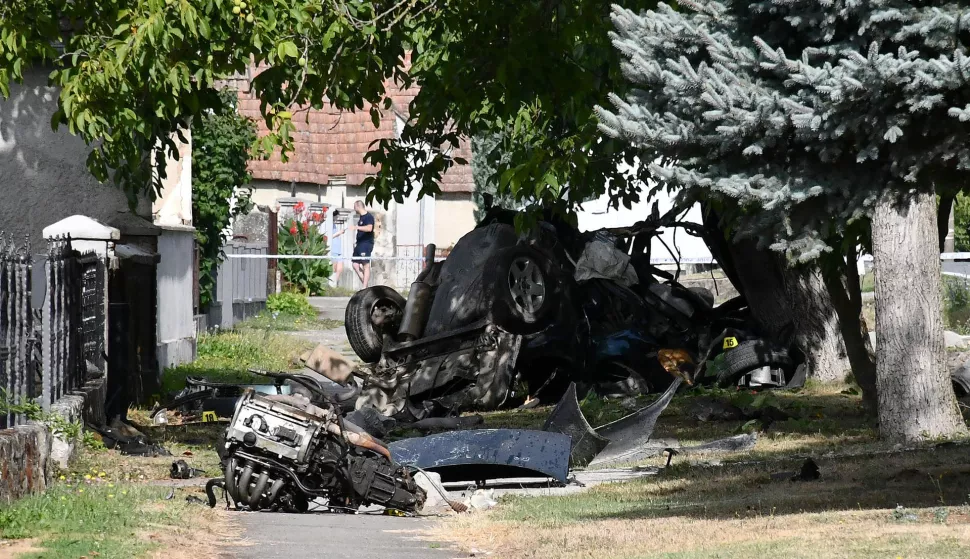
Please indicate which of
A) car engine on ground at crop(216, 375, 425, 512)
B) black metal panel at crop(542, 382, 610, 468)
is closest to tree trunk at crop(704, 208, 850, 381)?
black metal panel at crop(542, 382, 610, 468)

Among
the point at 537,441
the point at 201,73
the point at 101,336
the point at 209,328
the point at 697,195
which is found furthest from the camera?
the point at 209,328

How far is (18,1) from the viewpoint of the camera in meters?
11.6

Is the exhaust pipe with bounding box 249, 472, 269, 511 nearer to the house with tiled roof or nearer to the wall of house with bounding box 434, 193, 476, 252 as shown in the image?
the house with tiled roof

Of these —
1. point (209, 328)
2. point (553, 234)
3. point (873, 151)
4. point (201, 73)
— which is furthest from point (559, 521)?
point (209, 328)

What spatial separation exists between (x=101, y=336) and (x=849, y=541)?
26.4ft

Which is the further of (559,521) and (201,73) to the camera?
(201,73)

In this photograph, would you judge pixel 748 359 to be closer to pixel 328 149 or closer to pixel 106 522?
pixel 106 522

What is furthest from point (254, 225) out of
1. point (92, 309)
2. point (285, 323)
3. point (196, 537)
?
point (196, 537)

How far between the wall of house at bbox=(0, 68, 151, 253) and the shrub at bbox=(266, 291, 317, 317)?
14.0m

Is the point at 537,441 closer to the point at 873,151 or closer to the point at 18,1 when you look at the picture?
the point at 873,151

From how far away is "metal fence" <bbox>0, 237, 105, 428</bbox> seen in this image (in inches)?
368

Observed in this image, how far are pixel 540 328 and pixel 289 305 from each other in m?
14.8

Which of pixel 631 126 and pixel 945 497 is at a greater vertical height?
pixel 631 126

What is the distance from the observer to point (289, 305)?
29.9 meters
